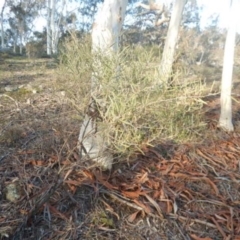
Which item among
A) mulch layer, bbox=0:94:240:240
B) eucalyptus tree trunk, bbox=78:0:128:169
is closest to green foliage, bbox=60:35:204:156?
eucalyptus tree trunk, bbox=78:0:128:169

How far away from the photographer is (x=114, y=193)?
331cm

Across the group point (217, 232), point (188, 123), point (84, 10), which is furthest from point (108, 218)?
point (84, 10)

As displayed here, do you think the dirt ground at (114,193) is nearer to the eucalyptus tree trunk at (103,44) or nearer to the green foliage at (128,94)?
the eucalyptus tree trunk at (103,44)

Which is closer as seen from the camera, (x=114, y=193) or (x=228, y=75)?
(x=114, y=193)

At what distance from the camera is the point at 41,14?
93.7 ft

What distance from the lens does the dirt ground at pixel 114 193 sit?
297 centimetres

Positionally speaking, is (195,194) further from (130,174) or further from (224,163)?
(224,163)

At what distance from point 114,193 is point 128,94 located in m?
1.13

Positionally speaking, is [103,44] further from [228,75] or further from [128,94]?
[228,75]

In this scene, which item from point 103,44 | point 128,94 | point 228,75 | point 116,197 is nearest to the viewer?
point 128,94

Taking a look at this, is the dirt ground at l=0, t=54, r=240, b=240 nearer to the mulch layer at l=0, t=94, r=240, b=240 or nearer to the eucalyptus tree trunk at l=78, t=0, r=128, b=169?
the mulch layer at l=0, t=94, r=240, b=240

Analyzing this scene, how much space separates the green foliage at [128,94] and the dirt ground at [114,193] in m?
0.53

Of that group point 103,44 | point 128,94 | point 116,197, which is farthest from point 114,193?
point 103,44

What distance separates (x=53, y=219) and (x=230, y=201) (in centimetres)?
211
